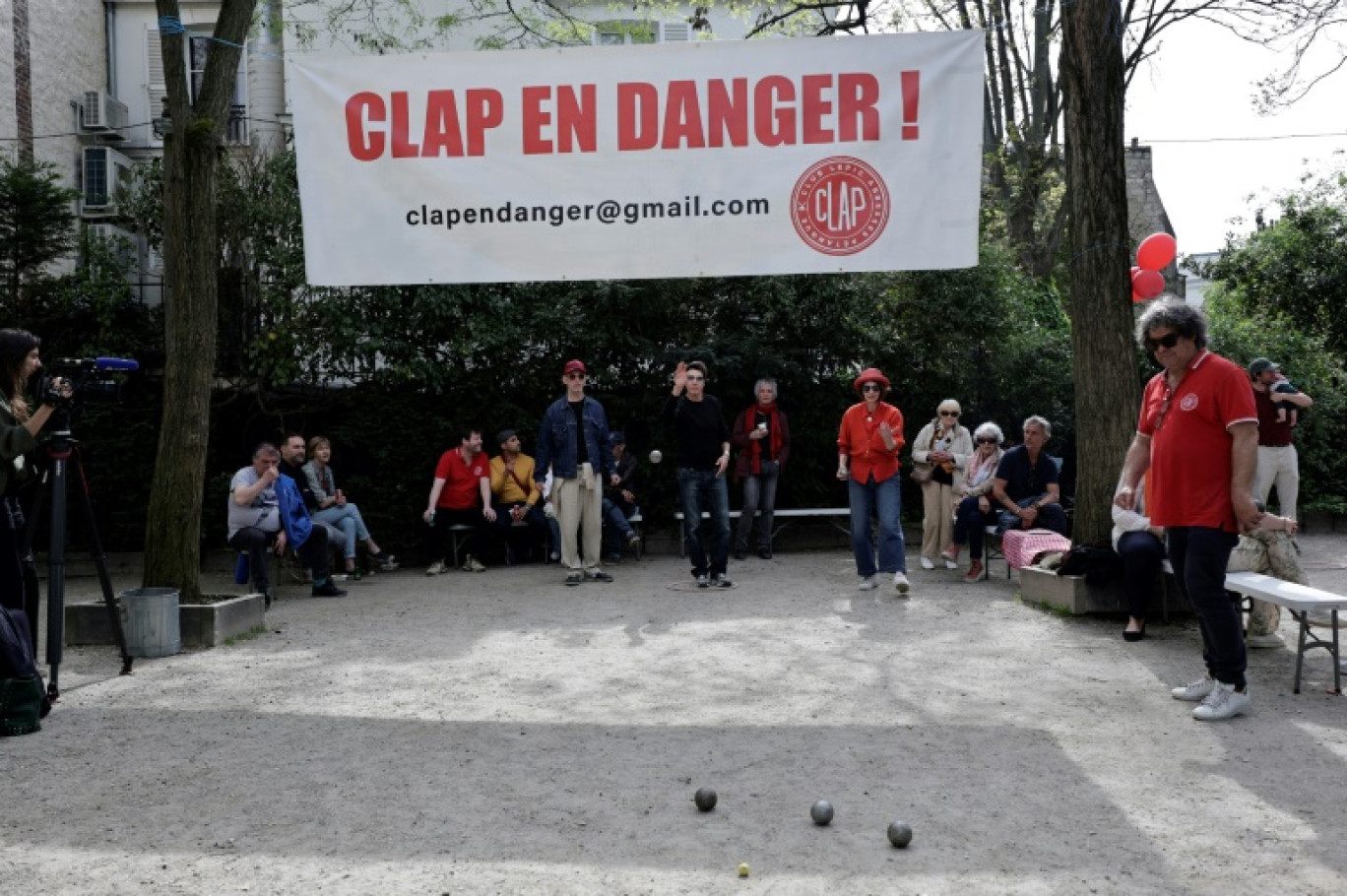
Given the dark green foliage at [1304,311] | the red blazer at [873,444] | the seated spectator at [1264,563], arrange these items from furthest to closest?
the dark green foliage at [1304,311] → the red blazer at [873,444] → the seated spectator at [1264,563]

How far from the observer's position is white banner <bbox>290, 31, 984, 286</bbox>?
7.38 metres

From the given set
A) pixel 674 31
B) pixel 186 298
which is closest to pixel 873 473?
pixel 186 298

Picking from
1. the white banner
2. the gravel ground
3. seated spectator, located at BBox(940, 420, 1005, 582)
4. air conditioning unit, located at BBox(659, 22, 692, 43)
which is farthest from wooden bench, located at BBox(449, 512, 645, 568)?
air conditioning unit, located at BBox(659, 22, 692, 43)

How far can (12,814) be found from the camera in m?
4.90

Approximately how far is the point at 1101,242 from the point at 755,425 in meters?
5.37

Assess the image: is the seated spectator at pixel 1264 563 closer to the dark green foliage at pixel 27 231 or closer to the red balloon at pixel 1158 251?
the red balloon at pixel 1158 251

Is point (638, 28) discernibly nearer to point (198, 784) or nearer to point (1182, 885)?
point (198, 784)

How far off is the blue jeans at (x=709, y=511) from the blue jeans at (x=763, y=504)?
99.2 inches

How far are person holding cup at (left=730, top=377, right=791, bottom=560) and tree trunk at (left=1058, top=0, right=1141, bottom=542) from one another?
498 centimetres

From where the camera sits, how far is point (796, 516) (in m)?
15.1

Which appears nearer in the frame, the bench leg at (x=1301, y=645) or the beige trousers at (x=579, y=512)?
the bench leg at (x=1301, y=645)

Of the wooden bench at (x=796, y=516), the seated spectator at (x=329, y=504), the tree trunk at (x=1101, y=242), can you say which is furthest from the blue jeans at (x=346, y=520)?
the tree trunk at (x=1101, y=242)

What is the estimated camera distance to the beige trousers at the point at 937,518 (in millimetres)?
12844

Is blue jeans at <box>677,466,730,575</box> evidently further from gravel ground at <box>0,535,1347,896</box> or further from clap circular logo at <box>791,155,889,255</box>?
clap circular logo at <box>791,155,889,255</box>
